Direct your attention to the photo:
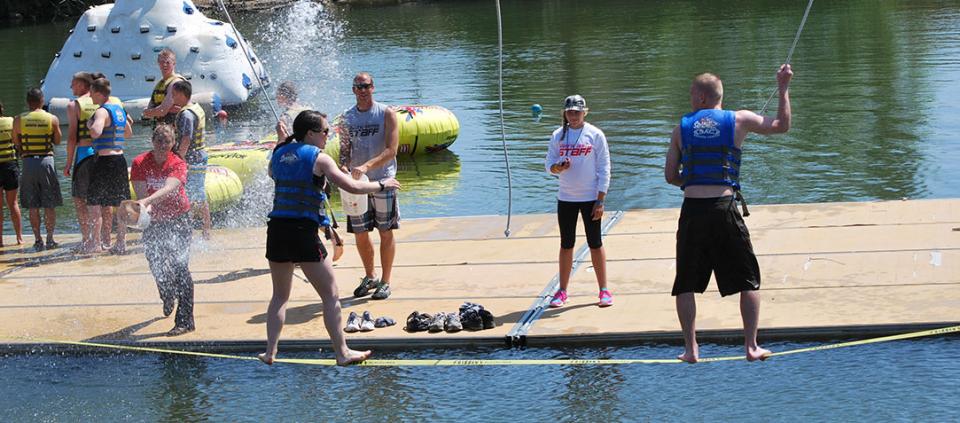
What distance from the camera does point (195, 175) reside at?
36.9 feet

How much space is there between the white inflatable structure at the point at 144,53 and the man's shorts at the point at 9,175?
1143cm

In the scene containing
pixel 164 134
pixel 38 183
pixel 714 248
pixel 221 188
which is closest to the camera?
pixel 714 248

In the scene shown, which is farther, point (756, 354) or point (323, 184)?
point (323, 184)

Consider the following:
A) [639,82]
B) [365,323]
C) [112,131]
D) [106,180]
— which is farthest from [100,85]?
[639,82]

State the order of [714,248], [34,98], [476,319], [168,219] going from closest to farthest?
[714,248] → [476,319] → [168,219] → [34,98]

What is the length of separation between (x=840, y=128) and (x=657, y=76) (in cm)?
826

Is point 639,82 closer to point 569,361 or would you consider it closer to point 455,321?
point 455,321

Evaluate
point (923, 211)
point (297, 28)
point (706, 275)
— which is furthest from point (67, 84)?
point (297, 28)

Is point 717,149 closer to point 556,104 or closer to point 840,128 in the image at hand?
point 840,128

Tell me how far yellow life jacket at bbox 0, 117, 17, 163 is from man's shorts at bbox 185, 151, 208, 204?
2.19 metres

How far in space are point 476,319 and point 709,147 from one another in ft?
7.95

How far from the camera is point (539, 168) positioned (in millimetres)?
17016

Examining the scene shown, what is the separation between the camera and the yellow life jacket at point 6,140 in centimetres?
1202

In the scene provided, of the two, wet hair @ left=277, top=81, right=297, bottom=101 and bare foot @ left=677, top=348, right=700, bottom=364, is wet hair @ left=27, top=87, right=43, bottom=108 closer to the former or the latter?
wet hair @ left=277, top=81, right=297, bottom=101
